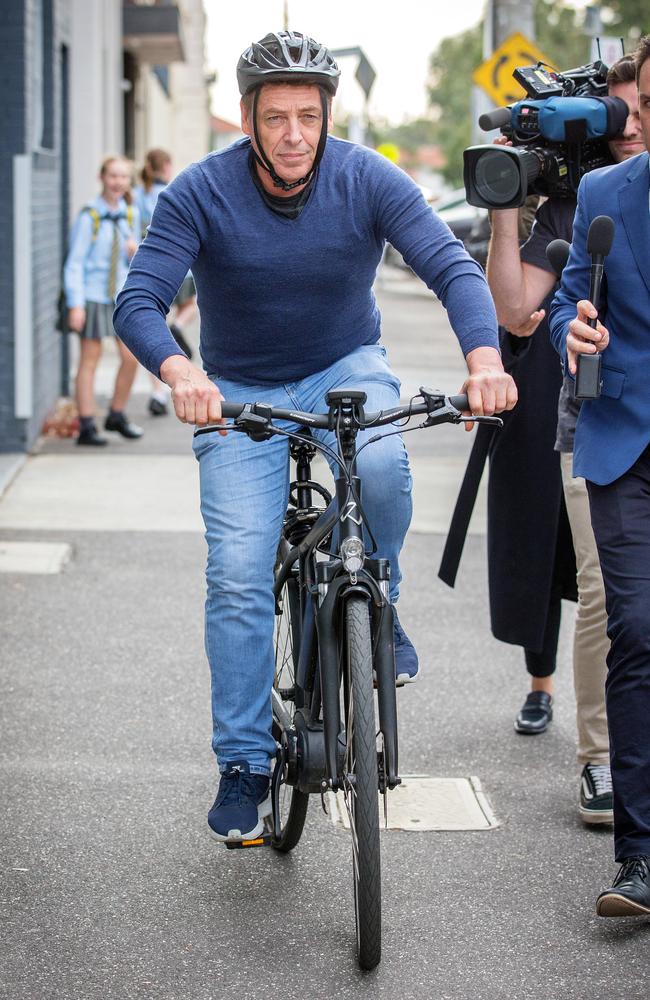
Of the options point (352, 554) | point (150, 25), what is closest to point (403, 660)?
point (352, 554)

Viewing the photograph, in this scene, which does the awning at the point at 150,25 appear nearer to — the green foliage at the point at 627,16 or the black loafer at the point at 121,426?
the black loafer at the point at 121,426

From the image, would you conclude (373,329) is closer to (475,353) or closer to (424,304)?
(475,353)

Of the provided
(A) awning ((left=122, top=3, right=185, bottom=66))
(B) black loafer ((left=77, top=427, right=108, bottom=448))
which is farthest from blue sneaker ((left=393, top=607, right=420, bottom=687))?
(A) awning ((left=122, top=3, right=185, bottom=66))

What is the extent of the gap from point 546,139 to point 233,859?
225cm

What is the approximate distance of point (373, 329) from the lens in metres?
4.24

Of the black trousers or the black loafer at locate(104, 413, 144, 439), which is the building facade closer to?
the black loafer at locate(104, 413, 144, 439)

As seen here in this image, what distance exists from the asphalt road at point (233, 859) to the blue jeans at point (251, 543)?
44 cm

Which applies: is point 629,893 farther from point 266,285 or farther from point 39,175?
point 39,175

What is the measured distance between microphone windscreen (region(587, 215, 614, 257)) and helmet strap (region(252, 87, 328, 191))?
70 centimetres

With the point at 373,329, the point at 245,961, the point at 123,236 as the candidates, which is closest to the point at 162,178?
the point at 123,236

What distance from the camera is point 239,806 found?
3.90m

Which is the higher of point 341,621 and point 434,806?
point 341,621

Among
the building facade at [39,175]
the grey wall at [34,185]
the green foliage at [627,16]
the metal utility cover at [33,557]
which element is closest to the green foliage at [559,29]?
the green foliage at [627,16]

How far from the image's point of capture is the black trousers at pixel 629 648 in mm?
3832
